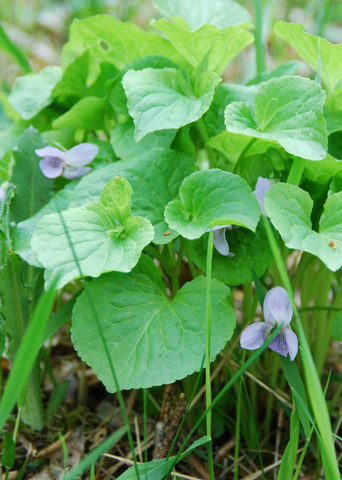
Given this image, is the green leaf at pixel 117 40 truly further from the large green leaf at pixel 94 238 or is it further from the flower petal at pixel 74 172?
the large green leaf at pixel 94 238

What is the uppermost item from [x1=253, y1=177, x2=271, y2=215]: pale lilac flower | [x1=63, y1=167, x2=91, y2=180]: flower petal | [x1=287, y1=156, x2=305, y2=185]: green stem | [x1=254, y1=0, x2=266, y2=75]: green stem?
[x1=254, y1=0, x2=266, y2=75]: green stem

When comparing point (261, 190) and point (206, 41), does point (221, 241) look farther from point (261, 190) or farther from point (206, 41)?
point (206, 41)

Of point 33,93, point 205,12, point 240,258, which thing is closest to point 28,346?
point 240,258

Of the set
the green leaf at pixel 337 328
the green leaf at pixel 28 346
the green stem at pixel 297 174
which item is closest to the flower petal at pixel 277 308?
the green leaf at pixel 337 328

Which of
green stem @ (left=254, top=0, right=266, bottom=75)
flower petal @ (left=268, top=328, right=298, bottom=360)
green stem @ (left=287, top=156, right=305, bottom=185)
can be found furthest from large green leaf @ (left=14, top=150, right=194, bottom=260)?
green stem @ (left=254, top=0, right=266, bottom=75)

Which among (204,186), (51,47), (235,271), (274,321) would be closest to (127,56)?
(204,186)

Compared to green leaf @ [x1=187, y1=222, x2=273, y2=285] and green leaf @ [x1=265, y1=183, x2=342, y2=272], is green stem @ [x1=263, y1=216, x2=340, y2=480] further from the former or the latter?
green leaf @ [x1=187, y1=222, x2=273, y2=285]
